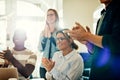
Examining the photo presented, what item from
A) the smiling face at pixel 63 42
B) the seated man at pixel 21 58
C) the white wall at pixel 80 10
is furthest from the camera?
the white wall at pixel 80 10

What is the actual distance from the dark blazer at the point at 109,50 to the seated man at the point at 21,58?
949mm

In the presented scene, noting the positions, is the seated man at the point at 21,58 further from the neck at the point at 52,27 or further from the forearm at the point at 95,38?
the forearm at the point at 95,38

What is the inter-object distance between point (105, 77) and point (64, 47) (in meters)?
1.28

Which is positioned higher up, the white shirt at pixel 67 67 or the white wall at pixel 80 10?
the white wall at pixel 80 10

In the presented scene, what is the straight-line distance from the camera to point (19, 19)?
4.83 m

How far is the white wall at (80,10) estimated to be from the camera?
491cm

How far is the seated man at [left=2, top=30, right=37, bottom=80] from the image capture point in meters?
2.14

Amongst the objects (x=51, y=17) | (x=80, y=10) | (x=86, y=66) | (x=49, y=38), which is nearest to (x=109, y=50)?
(x=49, y=38)

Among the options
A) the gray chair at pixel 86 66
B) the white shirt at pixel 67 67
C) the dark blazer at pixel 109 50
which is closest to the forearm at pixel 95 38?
the dark blazer at pixel 109 50

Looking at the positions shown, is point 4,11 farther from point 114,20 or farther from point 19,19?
point 114,20

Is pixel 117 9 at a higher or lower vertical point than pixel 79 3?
lower

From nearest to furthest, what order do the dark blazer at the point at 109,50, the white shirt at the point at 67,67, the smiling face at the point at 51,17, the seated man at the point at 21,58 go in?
the dark blazer at the point at 109,50 → the seated man at the point at 21,58 → the white shirt at the point at 67,67 → the smiling face at the point at 51,17

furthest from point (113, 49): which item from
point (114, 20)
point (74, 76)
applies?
point (74, 76)

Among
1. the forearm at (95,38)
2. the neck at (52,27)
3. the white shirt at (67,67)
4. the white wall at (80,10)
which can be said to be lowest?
the white shirt at (67,67)
